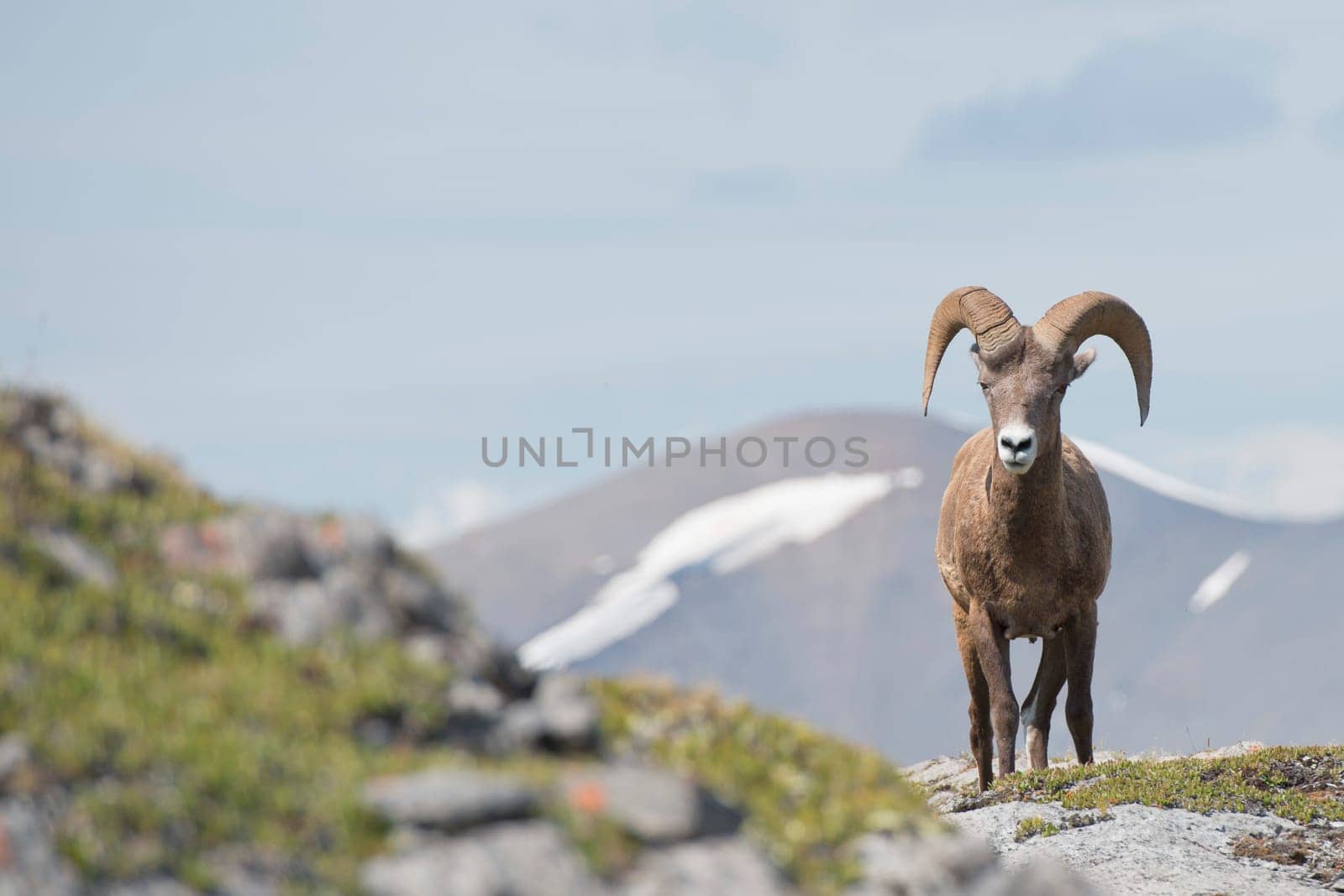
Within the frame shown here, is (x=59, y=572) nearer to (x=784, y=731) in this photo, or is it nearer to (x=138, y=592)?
(x=138, y=592)

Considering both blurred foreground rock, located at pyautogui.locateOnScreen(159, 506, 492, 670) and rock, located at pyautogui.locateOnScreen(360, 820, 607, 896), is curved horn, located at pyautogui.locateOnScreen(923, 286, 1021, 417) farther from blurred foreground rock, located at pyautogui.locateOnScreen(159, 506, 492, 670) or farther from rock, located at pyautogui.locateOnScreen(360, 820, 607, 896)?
rock, located at pyautogui.locateOnScreen(360, 820, 607, 896)

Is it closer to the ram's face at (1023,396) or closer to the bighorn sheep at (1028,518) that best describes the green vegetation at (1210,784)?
the bighorn sheep at (1028,518)

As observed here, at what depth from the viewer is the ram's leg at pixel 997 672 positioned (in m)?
16.0

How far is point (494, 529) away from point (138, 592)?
115037 millimetres

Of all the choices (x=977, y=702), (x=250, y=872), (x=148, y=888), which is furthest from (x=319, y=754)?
(x=977, y=702)

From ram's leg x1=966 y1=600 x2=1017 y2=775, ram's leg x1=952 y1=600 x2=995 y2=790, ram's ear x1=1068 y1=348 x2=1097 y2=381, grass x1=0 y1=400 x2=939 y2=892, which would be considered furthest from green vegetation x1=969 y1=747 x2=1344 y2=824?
grass x1=0 y1=400 x2=939 y2=892

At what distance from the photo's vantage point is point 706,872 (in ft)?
20.8

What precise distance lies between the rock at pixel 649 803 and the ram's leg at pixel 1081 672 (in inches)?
390

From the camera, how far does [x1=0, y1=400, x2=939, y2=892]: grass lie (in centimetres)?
604

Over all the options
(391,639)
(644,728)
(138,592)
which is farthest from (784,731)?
(138,592)

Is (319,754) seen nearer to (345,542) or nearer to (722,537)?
(345,542)

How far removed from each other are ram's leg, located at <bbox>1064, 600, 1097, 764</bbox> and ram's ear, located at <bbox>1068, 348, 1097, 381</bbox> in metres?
2.52

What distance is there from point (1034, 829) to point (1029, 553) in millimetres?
2737

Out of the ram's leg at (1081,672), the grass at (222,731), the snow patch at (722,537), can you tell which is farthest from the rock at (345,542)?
the snow patch at (722,537)
